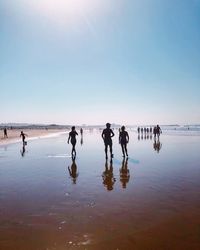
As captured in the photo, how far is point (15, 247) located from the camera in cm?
557

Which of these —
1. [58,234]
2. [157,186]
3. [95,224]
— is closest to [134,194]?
[157,186]

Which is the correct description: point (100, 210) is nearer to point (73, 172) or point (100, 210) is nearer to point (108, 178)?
point (108, 178)

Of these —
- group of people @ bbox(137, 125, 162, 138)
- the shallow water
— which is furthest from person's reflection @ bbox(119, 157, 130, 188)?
group of people @ bbox(137, 125, 162, 138)

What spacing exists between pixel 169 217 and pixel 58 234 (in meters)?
2.79

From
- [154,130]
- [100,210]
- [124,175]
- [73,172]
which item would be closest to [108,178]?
[124,175]

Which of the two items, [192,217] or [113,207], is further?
[113,207]

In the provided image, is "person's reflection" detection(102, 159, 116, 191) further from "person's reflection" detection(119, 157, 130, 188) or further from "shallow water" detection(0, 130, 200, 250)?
"person's reflection" detection(119, 157, 130, 188)

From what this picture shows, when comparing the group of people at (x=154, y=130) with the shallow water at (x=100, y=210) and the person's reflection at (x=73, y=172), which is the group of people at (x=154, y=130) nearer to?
the person's reflection at (x=73, y=172)

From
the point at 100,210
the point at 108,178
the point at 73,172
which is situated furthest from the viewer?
the point at 73,172

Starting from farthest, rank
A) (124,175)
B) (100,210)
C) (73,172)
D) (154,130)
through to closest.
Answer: (154,130), (73,172), (124,175), (100,210)

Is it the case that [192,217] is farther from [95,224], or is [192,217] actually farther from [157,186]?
[157,186]

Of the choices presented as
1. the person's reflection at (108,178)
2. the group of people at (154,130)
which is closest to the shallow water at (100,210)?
the person's reflection at (108,178)

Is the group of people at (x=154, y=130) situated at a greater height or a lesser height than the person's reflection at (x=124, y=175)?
greater

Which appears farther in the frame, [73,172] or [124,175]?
[73,172]
